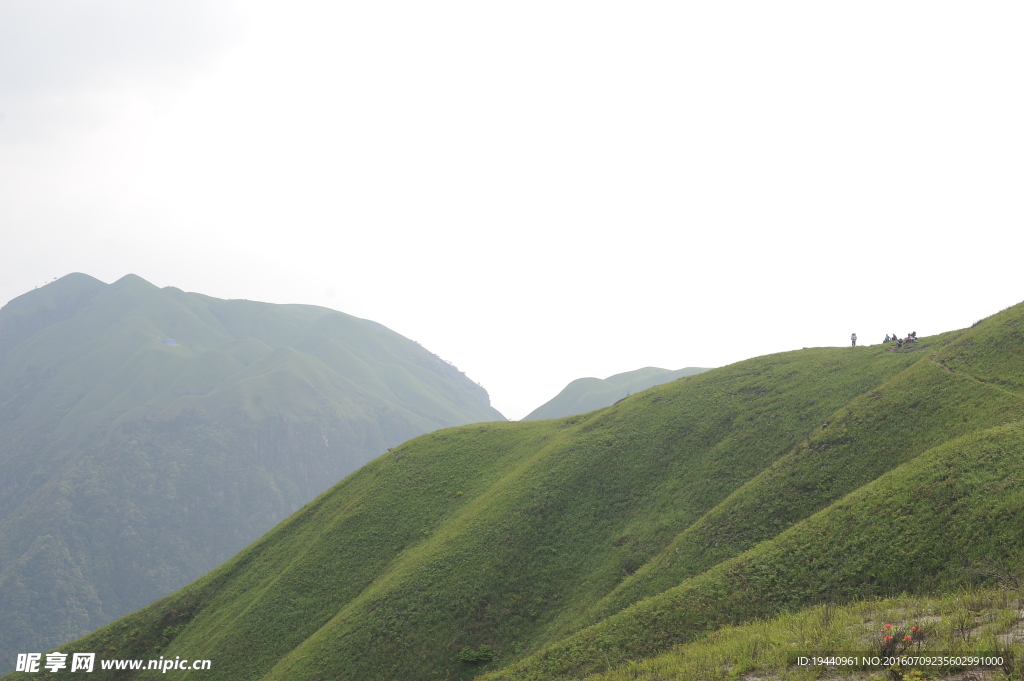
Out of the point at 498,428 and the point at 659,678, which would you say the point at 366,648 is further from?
the point at 498,428

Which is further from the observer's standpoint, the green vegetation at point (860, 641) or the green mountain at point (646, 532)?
the green mountain at point (646, 532)

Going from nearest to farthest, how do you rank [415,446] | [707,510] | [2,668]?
[707,510], [415,446], [2,668]

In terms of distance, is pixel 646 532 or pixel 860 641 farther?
pixel 646 532

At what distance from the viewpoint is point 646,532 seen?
37844 mm

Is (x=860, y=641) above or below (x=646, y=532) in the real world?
above

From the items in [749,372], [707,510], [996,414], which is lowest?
[707,510]

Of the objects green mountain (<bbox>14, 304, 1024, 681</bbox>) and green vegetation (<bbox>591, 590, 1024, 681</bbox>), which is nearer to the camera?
green vegetation (<bbox>591, 590, 1024, 681</bbox>)

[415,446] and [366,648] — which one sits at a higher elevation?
[415,446]

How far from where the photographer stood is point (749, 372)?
55219 millimetres

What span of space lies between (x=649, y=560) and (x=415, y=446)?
3660 centimetres

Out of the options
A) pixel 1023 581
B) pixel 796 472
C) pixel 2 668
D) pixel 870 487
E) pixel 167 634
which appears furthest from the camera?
pixel 2 668

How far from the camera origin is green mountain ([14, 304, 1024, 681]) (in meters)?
24.8

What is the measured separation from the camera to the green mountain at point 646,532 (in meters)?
24.8

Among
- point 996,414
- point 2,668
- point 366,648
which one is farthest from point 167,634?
point 2,668
